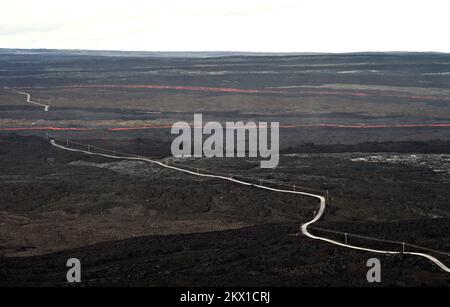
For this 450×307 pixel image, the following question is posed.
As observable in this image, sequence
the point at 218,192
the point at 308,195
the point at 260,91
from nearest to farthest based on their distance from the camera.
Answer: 1. the point at 308,195
2. the point at 218,192
3. the point at 260,91

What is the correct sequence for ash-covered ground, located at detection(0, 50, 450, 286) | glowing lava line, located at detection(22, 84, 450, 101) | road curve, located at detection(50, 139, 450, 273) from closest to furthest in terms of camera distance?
ash-covered ground, located at detection(0, 50, 450, 286), road curve, located at detection(50, 139, 450, 273), glowing lava line, located at detection(22, 84, 450, 101)

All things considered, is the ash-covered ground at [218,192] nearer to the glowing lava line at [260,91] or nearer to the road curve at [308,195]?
the road curve at [308,195]

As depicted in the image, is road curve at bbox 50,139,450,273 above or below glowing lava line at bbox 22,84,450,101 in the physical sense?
below

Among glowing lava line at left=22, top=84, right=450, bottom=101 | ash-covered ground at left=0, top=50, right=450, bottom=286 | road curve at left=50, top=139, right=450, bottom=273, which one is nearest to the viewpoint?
ash-covered ground at left=0, top=50, right=450, bottom=286

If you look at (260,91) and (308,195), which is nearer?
(308,195)

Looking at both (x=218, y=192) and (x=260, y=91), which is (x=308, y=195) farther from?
(x=260, y=91)

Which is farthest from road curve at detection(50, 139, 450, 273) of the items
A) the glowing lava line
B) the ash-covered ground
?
the glowing lava line

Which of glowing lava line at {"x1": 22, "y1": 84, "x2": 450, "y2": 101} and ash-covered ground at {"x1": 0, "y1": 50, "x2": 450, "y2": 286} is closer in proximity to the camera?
ash-covered ground at {"x1": 0, "y1": 50, "x2": 450, "y2": 286}

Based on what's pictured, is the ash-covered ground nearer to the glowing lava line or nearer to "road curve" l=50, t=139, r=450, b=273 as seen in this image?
"road curve" l=50, t=139, r=450, b=273

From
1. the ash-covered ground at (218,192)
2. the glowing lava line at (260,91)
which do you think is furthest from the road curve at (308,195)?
the glowing lava line at (260,91)

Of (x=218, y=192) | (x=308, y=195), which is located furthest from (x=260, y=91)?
(x=308, y=195)

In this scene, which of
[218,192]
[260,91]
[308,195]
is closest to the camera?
[308,195]

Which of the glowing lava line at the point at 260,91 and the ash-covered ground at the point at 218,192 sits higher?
the glowing lava line at the point at 260,91
